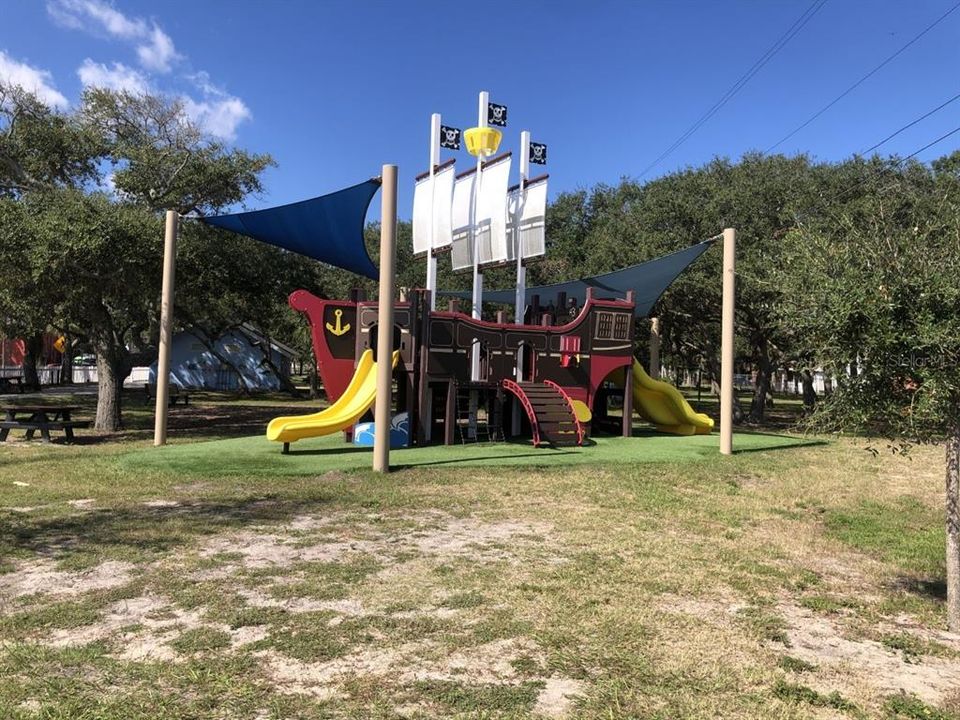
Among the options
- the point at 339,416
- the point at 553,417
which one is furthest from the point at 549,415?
the point at 339,416

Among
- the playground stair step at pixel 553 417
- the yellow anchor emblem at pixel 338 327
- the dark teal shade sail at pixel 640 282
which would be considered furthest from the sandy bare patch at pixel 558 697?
the dark teal shade sail at pixel 640 282

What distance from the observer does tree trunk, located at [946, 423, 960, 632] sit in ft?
14.6

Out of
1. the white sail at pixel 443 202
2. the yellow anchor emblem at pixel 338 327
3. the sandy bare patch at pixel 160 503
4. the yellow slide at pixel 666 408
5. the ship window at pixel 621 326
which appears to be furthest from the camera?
the yellow slide at pixel 666 408

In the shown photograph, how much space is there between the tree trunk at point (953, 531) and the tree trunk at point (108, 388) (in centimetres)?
1652

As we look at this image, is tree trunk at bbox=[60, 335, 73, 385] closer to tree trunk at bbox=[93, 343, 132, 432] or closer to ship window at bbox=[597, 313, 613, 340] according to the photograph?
tree trunk at bbox=[93, 343, 132, 432]

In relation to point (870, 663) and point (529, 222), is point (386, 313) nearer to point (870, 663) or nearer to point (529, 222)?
point (870, 663)

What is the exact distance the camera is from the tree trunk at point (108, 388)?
16547mm

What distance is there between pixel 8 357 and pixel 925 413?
6189 centimetres

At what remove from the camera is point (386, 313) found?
10.2 m

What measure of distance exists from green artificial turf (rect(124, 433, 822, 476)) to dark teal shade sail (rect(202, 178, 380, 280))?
4073 mm

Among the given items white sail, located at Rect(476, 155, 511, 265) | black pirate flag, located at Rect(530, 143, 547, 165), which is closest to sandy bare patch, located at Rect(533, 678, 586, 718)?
white sail, located at Rect(476, 155, 511, 265)

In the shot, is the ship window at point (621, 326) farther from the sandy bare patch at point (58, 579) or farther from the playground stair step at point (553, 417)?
the sandy bare patch at point (58, 579)

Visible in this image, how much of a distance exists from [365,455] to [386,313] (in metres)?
3.13

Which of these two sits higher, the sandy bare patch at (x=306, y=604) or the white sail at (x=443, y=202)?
the white sail at (x=443, y=202)
